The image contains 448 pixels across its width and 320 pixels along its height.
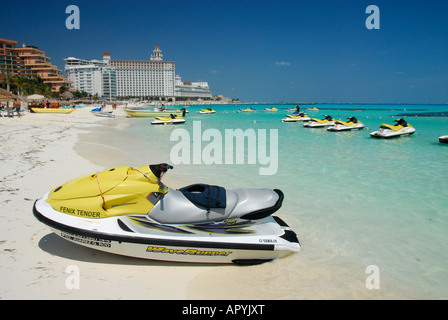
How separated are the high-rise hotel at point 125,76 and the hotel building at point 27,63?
49.5m

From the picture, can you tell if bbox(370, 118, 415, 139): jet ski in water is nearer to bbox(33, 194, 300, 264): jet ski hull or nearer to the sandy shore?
bbox(33, 194, 300, 264): jet ski hull

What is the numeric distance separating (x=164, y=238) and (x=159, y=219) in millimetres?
253

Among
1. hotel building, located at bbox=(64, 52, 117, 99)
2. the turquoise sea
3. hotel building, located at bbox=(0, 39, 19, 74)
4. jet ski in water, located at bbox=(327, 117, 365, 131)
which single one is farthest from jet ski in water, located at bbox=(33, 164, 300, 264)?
hotel building, located at bbox=(64, 52, 117, 99)

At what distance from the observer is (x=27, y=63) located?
102m

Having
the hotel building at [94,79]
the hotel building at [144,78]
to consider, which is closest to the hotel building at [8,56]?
the hotel building at [94,79]

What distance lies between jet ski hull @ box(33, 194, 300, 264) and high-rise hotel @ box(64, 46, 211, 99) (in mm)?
167567

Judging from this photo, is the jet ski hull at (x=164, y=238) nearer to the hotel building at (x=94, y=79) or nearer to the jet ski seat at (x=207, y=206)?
the jet ski seat at (x=207, y=206)

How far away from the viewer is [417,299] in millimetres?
3254

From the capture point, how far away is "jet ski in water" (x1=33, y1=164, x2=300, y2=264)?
340cm

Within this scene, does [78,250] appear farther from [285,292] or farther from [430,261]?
[430,261]

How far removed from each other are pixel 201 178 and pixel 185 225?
505 centimetres

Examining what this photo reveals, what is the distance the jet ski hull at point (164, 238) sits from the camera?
3369mm

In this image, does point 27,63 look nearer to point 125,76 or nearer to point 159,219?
point 125,76
